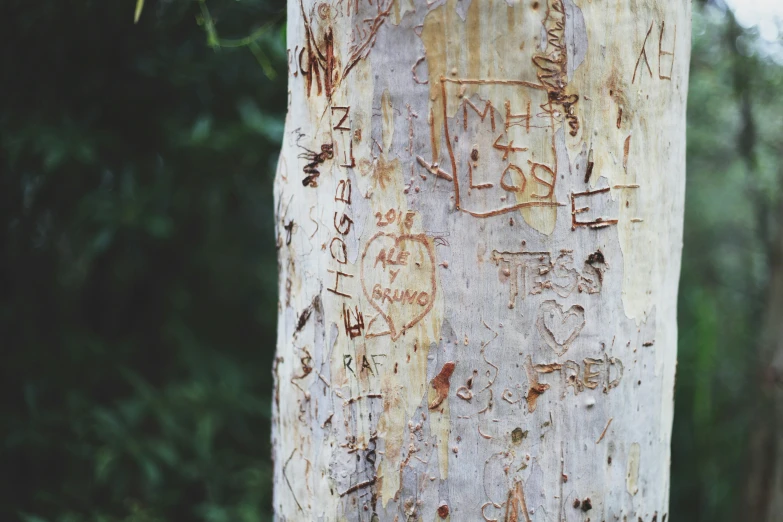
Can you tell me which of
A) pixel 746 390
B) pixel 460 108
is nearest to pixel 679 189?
pixel 460 108

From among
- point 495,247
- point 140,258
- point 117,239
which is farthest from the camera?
point 140,258

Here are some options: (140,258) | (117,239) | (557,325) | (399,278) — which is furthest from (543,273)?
(140,258)

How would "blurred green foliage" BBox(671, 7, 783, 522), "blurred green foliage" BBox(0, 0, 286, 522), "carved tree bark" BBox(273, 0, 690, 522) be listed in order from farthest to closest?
"blurred green foliage" BBox(671, 7, 783, 522) < "blurred green foliage" BBox(0, 0, 286, 522) < "carved tree bark" BBox(273, 0, 690, 522)

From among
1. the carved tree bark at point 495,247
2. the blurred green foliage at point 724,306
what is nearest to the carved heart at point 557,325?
the carved tree bark at point 495,247

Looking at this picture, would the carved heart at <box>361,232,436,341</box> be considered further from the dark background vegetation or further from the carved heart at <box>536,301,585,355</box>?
the dark background vegetation

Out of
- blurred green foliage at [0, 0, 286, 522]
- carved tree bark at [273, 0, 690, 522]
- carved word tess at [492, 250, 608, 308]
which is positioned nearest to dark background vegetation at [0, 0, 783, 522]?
blurred green foliage at [0, 0, 286, 522]

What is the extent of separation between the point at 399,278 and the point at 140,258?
2.08 meters

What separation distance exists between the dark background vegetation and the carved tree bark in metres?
1.21

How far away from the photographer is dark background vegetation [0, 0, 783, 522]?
7.45 feet

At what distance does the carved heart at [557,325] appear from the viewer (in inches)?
34.9

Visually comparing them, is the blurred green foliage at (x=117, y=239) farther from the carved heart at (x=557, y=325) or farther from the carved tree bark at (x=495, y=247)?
the carved heart at (x=557, y=325)

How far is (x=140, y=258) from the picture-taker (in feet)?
8.84

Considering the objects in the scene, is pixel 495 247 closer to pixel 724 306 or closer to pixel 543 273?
pixel 543 273

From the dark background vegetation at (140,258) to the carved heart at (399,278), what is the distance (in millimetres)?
1259
